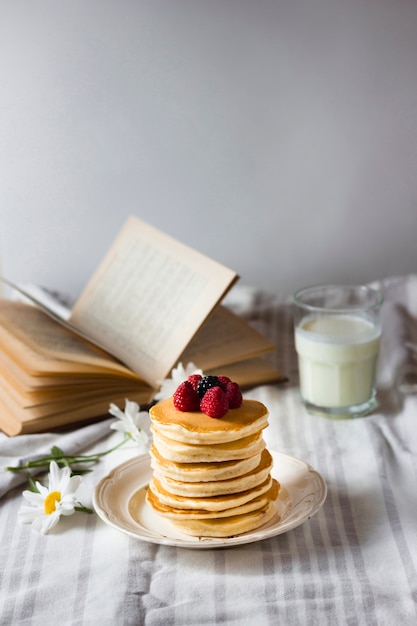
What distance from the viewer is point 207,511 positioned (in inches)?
37.4

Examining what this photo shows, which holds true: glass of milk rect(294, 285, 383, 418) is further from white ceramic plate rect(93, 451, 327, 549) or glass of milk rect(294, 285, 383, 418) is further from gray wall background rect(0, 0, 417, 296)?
gray wall background rect(0, 0, 417, 296)

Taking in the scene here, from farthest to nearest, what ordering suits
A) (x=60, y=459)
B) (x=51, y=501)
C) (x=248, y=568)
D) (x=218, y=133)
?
1. (x=218, y=133)
2. (x=60, y=459)
3. (x=51, y=501)
4. (x=248, y=568)

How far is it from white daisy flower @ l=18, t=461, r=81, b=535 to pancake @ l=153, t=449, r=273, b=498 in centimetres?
15

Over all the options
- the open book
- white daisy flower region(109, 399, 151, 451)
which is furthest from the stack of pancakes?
the open book

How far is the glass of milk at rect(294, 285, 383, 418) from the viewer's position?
1396 millimetres

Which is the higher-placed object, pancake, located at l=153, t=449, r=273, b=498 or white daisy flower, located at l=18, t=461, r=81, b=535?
pancake, located at l=153, t=449, r=273, b=498

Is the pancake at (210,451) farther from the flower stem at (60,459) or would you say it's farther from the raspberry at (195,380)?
the flower stem at (60,459)

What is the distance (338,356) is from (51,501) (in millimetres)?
575

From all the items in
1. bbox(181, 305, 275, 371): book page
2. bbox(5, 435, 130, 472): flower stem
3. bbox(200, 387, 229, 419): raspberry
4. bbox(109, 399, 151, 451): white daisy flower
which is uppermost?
bbox(200, 387, 229, 419): raspberry

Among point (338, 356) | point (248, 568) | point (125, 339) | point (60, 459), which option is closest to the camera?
point (248, 568)

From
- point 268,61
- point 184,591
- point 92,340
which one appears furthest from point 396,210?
point 184,591

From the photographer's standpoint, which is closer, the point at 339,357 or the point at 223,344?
the point at 339,357

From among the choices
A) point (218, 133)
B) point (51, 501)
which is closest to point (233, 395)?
point (51, 501)

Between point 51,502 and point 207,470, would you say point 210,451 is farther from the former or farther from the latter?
point 51,502
